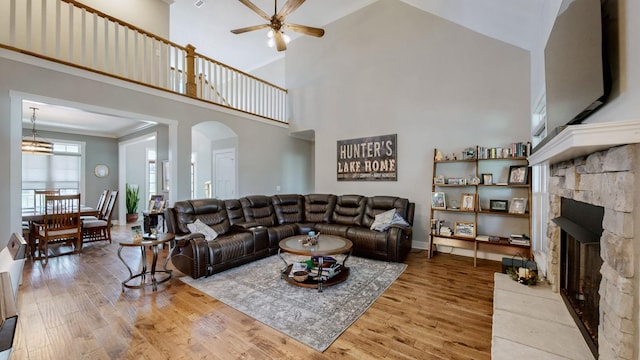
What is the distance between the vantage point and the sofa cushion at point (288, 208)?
16.1 feet

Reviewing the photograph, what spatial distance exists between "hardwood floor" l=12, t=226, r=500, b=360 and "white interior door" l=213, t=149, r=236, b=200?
302cm

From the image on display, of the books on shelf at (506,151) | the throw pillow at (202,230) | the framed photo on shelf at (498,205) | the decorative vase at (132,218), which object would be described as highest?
the books on shelf at (506,151)

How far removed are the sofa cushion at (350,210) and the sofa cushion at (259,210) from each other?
1203 mm

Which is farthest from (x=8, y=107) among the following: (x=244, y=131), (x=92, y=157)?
(x=92, y=157)

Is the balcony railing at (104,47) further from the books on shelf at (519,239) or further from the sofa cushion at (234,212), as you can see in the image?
the books on shelf at (519,239)

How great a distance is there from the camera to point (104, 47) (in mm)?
4102

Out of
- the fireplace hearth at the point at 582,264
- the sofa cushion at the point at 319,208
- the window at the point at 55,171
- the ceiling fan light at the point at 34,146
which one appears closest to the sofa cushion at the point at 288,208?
the sofa cushion at the point at 319,208

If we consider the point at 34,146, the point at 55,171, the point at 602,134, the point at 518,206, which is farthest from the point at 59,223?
the point at 518,206

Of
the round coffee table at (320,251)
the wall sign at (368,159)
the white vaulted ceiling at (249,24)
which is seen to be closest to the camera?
the round coffee table at (320,251)

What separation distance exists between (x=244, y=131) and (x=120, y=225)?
15.0 ft

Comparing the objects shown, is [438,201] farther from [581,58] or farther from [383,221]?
[581,58]

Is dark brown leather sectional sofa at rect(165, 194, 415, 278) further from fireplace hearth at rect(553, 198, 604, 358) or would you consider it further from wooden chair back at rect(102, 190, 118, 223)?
wooden chair back at rect(102, 190, 118, 223)

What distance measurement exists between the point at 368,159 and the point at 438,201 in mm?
1611

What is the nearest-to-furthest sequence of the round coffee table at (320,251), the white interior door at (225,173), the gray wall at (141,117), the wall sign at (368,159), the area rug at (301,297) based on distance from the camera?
1. the area rug at (301,297)
2. the round coffee table at (320,251)
3. the gray wall at (141,117)
4. the wall sign at (368,159)
5. the white interior door at (225,173)
